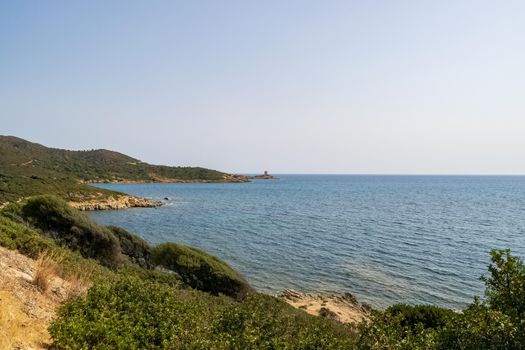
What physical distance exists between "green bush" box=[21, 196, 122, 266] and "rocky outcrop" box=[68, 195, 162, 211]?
44.8m

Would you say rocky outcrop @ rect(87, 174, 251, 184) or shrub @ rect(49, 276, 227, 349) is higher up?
rocky outcrop @ rect(87, 174, 251, 184)

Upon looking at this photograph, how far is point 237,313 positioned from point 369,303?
58.1 feet

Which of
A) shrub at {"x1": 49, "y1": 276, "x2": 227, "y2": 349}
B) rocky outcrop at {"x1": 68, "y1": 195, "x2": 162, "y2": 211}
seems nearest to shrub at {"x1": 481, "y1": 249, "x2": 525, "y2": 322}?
shrub at {"x1": 49, "y1": 276, "x2": 227, "y2": 349}

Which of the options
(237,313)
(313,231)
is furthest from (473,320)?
(313,231)

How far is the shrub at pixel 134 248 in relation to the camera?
18.8 metres

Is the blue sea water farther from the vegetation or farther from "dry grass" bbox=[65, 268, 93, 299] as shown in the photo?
"dry grass" bbox=[65, 268, 93, 299]

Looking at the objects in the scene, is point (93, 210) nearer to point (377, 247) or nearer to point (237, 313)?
point (377, 247)

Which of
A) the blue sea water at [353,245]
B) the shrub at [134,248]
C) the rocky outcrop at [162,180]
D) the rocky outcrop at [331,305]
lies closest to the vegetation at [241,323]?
the shrub at [134,248]

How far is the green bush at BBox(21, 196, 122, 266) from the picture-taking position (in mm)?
16922

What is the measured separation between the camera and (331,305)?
69.3 feet

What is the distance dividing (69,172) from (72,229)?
116152 mm

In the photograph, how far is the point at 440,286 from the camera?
2464 cm

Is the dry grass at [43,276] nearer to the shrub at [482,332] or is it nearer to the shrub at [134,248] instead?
the shrub at [134,248]


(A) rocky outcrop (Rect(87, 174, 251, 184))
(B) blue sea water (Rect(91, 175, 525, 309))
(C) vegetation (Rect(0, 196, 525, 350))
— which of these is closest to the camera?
(C) vegetation (Rect(0, 196, 525, 350))
